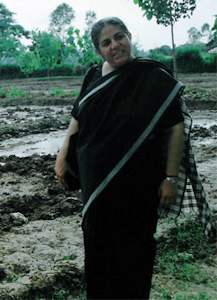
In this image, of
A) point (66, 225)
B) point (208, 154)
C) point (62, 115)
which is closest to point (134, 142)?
A: point (66, 225)

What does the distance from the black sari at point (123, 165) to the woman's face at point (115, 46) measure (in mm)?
51

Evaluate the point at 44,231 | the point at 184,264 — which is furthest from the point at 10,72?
the point at 184,264

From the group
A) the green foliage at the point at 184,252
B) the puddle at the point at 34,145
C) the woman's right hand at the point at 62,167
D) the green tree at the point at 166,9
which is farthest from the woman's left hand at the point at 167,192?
the green tree at the point at 166,9

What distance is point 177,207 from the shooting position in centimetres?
178

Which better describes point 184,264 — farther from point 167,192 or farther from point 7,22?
point 7,22

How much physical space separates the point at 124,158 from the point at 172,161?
0.67ft

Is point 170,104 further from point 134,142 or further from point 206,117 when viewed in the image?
point 206,117

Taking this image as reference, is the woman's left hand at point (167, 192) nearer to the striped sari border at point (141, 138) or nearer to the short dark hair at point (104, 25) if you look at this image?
the striped sari border at point (141, 138)

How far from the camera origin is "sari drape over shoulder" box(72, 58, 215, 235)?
1.60 meters

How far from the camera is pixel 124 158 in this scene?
1.61 meters

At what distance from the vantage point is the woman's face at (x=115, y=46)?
1.67 m

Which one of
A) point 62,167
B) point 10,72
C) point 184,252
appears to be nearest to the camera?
point 62,167

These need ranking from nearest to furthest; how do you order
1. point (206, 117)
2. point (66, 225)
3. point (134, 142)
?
point (134, 142) → point (66, 225) → point (206, 117)

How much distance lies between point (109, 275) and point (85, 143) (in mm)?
582
